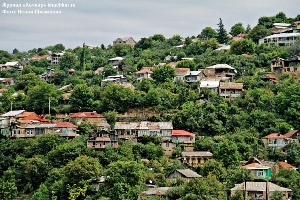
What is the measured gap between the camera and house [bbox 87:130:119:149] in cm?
4562

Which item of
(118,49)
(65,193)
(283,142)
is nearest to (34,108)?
(65,193)

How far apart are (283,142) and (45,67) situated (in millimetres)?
40756

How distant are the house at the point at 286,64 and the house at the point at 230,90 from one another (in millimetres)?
6424

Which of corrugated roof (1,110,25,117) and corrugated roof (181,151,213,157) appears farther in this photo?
corrugated roof (1,110,25,117)

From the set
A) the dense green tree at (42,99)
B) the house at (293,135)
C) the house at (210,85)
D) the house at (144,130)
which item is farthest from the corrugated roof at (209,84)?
the dense green tree at (42,99)

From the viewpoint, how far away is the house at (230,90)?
2197 inches

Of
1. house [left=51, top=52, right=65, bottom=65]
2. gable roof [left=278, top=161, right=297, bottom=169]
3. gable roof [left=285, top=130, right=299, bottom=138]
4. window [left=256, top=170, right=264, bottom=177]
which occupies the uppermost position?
house [left=51, top=52, right=65, bottom=65]

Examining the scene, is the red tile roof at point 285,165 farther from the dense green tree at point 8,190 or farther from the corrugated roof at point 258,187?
the dense green tree at point 8,190

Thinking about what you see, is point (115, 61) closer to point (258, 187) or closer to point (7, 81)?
point (7, 81)

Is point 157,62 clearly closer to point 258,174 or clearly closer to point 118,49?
point 118,49

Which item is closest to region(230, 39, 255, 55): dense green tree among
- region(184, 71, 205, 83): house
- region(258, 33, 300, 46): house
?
region(258, 33, 300, 46): house

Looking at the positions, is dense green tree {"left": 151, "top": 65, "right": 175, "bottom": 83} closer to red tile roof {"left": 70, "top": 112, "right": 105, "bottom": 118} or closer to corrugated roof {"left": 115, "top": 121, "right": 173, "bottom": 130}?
red tile roof {"left": 70, "top": 112, "right": 105, "bottom": 118}

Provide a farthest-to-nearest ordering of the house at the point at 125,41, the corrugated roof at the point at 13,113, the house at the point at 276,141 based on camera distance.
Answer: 1. the house at the point at 125,41
2. the corrugated roof at the point at 13,113
3. the house at the point at 276,141

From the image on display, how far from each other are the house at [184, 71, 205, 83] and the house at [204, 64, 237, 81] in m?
0.77
